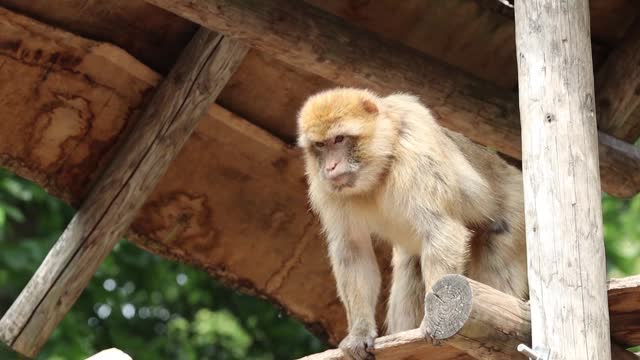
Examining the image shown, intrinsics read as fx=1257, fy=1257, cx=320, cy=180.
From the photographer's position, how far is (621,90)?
323 inches

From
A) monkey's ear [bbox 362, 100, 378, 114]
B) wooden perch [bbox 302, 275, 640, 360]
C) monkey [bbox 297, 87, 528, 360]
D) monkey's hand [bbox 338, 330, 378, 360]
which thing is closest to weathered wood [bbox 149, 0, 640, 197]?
monkey [bbox 297, 87, 528, 360]

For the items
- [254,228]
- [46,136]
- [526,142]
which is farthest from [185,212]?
[526,142]

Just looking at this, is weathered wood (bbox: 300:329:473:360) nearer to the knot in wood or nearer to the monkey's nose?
the knot in wood

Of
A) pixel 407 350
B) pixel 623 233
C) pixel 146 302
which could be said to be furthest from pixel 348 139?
pixel 623 233

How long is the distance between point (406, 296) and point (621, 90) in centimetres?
213

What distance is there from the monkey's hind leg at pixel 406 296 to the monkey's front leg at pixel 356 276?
0.20 metres

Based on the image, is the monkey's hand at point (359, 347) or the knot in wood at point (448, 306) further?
the monkey's hand at point (359, 347)

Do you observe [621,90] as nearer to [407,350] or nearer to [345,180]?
[345,180]

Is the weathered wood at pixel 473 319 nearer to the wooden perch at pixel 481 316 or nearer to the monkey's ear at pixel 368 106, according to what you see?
the wooden perch at pixel 481 316

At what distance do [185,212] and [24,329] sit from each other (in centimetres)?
145

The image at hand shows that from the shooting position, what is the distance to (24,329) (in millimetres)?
7926

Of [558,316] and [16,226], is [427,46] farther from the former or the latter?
[16,226]

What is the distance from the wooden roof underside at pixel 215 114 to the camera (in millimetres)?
8008

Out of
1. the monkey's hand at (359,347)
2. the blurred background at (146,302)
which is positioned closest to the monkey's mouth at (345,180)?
the monkey's hand at (359,347)
